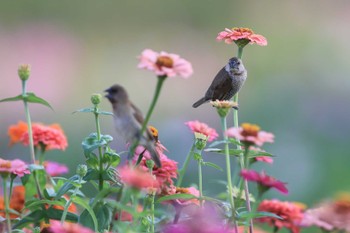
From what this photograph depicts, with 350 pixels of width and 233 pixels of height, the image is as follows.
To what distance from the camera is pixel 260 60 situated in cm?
454

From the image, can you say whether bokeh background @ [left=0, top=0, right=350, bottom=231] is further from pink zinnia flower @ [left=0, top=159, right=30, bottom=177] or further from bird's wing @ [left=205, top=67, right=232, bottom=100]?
pink zinnia flower @ [left=0, top=159, right=30, bottom=177]

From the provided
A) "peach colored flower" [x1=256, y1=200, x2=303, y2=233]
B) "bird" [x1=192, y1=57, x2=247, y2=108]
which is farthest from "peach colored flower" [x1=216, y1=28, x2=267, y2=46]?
"peach colored flower" [x1=256, y1=200, x2=303, y2=233]

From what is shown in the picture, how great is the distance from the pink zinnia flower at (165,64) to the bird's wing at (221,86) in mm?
389

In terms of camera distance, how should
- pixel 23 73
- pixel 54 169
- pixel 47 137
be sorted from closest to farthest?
pixel 23 73 < pixel 47 137 < pixel 54 169

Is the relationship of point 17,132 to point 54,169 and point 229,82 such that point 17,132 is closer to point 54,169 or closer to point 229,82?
point 54,169

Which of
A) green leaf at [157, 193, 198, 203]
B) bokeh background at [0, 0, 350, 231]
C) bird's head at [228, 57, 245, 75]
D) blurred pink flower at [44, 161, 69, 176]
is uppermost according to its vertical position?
bokeh background at [0, 0, 350, 231]

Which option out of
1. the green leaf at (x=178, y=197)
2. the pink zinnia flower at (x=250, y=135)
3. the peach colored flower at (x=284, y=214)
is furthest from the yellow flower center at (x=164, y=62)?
the peach colored flower at (x=284, y=214)

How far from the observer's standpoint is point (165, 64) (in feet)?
2.86

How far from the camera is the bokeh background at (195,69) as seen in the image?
3.38m

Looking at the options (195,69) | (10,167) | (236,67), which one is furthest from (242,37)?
(195,69)

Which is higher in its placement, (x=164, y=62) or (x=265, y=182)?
(x=164, y=62)

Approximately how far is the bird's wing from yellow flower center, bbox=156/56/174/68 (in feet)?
1.28

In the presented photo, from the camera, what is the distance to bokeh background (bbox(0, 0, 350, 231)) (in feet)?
11.1

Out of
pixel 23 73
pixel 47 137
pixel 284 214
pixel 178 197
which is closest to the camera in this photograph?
pixel 178 197
